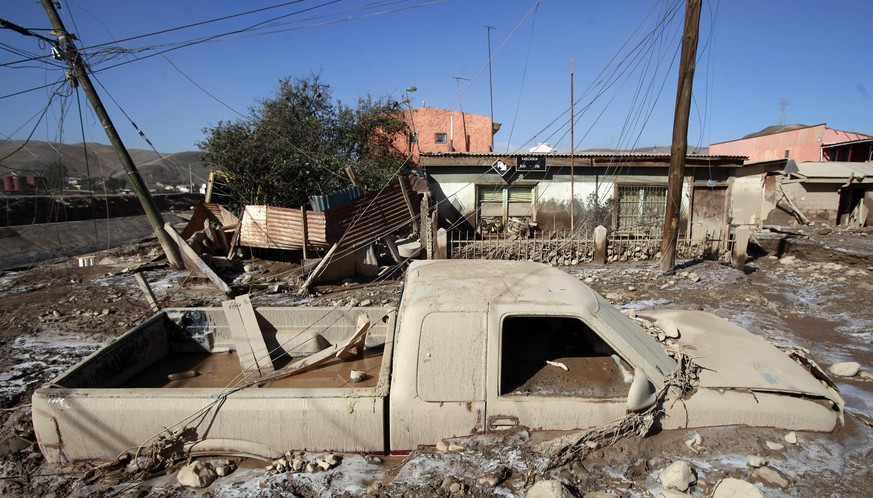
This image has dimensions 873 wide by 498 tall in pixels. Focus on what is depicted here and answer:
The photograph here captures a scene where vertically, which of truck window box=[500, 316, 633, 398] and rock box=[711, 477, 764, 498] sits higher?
truck window box=[500, 316, 633, 398]

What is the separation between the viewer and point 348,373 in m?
3.49

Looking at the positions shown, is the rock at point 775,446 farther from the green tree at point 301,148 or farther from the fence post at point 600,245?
the green tree at point 301,148

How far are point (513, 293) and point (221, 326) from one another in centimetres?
276

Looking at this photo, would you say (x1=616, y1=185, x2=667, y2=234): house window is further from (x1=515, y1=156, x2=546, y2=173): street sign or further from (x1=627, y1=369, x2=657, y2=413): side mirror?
(x1=627, y1=369, x2=657, y2=413): side mirror

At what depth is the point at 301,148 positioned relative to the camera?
14188mm

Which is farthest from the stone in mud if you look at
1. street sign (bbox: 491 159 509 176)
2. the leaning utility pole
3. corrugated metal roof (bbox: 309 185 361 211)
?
street sign (bbox: 491 159 509 176)

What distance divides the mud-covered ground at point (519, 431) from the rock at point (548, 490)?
7 centimetres

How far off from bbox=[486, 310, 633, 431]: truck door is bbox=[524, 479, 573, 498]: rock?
1.20ft

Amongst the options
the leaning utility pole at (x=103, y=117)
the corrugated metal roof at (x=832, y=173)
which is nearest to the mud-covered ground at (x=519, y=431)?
the leaning utility pole at (x=103, y=117)

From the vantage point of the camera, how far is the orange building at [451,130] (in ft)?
86.8

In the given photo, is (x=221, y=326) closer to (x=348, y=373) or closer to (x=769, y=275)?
(x=348, y=373)

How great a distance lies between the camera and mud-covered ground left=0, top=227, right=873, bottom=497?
2342 millimetres

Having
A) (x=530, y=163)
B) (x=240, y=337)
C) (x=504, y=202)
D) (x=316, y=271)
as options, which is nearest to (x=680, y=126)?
(x=530, y=163)

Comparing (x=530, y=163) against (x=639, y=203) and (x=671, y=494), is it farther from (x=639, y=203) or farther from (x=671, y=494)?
(x=671, y=494)
